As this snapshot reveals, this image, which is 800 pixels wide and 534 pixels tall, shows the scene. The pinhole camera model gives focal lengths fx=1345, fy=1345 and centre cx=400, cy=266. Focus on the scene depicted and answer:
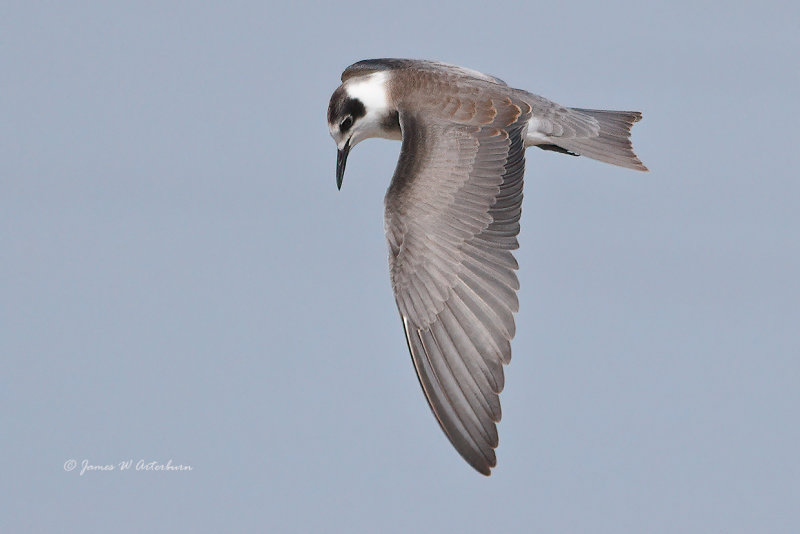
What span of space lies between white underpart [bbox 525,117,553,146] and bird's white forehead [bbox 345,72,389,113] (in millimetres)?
1244

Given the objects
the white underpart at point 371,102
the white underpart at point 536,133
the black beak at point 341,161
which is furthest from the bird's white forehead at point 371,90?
the white underpart at point 536,133

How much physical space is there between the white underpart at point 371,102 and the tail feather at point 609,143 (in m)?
1.51

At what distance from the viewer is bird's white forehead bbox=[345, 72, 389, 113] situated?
1161 cm

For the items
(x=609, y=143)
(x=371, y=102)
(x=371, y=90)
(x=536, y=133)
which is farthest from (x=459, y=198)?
(x=609, y=143)

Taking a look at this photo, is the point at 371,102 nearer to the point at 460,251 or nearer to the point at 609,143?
the point at 609,143

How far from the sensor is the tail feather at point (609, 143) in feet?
37.9

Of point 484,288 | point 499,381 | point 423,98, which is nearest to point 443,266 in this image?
point 484,288

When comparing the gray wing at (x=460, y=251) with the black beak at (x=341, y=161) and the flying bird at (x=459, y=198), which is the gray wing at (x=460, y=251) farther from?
the black beak at (x=341, y=161)

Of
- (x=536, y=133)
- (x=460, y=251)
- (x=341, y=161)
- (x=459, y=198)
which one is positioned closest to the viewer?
(x=460, y=251)

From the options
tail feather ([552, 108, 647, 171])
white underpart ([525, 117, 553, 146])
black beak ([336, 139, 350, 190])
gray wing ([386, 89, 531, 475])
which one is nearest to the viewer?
gray wing ([386, 89, 531, 475])

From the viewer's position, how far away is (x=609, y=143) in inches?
460

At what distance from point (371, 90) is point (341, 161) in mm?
672

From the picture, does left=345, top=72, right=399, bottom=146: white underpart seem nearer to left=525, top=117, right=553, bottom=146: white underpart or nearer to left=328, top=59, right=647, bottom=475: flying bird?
left=328, top=59, right=647, bottom=475: flying bird

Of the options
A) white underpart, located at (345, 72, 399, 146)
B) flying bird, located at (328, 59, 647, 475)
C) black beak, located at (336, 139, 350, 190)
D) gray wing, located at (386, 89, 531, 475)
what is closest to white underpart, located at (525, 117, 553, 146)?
flying bird, located at (328, 59, 647, 475)
